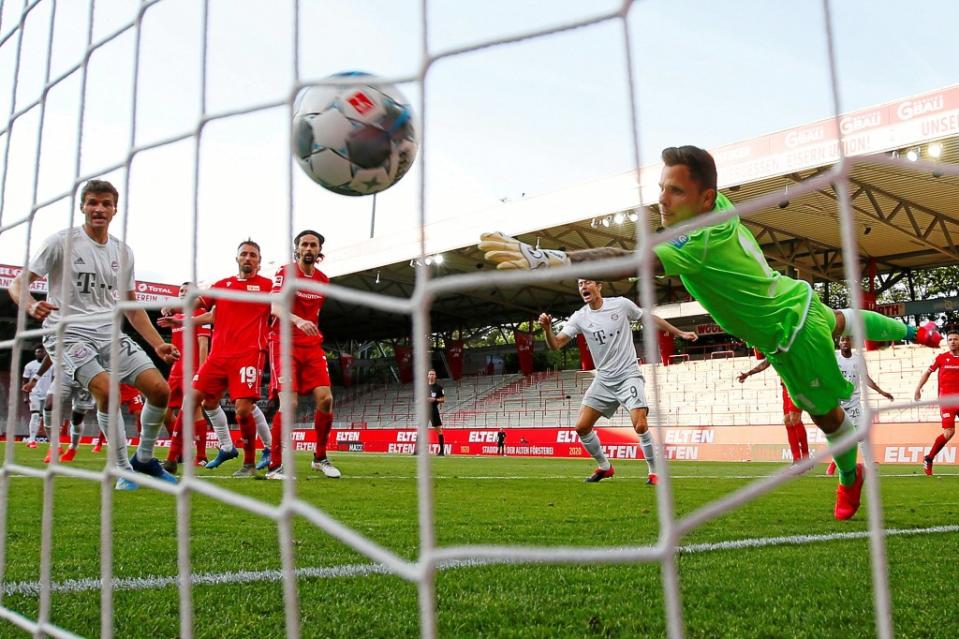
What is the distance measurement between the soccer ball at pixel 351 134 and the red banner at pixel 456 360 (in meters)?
29.7

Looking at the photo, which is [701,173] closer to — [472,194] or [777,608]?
[472,194]

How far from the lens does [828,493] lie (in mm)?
5707

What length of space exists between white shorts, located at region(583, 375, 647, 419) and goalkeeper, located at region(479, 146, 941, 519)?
2786mm

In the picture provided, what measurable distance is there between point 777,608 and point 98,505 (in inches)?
142

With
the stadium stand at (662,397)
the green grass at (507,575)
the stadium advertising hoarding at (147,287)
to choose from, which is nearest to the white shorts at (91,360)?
the green grass at (507,575)

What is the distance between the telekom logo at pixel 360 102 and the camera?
2.48 meters

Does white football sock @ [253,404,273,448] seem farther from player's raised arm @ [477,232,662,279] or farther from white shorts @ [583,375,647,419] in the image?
player's raised arm @ [477,232,662,279]

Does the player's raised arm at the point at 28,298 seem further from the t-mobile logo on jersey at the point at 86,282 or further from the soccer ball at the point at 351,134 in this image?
the soccer ball at the point at 351,134

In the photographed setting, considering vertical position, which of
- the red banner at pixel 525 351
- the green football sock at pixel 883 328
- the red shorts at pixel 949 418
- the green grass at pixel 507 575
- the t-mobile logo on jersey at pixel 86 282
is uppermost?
the red banner at pixel 525 351

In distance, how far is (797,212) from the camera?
1405cm

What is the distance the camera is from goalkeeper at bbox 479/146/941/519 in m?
2.76

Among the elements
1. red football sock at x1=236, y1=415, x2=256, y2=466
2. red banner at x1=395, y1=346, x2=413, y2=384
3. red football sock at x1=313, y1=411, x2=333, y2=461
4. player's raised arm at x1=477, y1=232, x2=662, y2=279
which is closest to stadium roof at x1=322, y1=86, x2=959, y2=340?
red football sock at x1=313, y1=411, x2=333, y2=461

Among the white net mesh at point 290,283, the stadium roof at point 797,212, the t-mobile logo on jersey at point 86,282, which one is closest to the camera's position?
the white net mesh at point 290,283

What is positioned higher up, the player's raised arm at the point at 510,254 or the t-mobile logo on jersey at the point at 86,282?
the t-mobile logo on jersey at the point at 86,282
